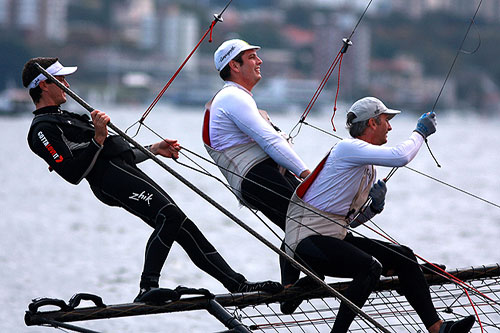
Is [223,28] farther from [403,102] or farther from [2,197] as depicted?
[2,197]

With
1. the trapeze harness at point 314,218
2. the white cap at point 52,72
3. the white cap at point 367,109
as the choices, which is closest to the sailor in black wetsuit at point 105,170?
the white cap at point 52,72

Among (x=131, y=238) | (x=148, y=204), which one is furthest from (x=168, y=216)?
(x=131, y=238)

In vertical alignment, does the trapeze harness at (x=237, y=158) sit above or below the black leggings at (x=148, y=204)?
above

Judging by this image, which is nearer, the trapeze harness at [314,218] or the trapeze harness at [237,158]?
the trapeze harness at [314,218]

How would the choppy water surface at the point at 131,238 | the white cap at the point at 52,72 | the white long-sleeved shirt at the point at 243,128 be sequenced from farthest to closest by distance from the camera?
the choppy water surface at the point at 131,238
the white long-sleeved shirt at the point at 243,128
the white cap at the point at 52,72

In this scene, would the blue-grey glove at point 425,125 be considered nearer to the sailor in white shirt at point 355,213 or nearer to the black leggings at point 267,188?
the sailor in white shirt at point 355,213

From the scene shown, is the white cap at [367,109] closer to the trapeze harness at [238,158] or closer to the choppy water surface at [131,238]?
the trapeze harness at [238,158]

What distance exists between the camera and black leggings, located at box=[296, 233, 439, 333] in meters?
4.18

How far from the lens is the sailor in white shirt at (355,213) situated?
4168mm

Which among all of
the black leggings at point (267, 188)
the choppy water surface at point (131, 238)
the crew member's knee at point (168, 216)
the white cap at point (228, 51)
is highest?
the choppy water surface at point (131, 238)

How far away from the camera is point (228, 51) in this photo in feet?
15.0

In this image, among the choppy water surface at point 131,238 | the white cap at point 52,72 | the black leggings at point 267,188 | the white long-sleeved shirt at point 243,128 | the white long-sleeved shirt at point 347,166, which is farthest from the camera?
the choppy water surface at point 131,238

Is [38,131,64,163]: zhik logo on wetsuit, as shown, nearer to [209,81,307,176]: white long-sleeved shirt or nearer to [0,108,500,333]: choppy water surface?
[209,81,307,176]: white long-sleeved shirt

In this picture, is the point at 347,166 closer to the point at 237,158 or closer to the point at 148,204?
the point at 237,158
